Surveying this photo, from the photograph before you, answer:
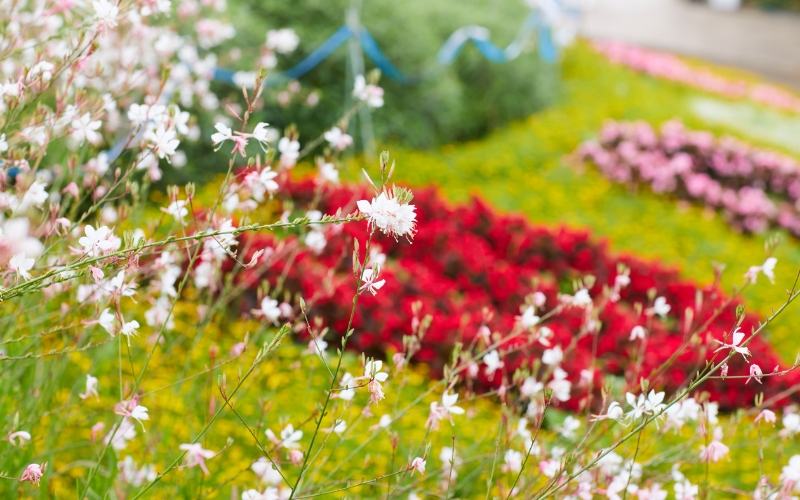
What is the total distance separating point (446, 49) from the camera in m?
8.67

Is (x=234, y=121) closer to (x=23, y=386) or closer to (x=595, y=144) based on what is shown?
(x=23, y=386)

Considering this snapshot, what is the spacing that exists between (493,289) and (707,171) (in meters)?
5.21

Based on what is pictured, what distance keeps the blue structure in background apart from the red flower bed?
4.64 feet

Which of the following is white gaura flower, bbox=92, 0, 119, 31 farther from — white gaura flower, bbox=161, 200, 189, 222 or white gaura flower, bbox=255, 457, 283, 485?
white gaura flower, bbox=255, 457, 283, 485

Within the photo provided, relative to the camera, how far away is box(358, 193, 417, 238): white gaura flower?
3.51ft

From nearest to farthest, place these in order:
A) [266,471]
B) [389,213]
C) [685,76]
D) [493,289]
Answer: [389,213] < [266,471] < [493,289] < [685,76]

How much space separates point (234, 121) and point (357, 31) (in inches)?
72.7

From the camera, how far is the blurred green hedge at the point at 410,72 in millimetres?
7039

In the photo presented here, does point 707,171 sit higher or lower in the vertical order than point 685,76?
higher

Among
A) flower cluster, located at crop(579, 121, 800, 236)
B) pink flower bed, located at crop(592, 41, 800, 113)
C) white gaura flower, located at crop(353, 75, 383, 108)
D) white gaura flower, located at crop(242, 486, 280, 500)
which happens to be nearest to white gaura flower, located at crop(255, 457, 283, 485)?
white gaura flower, located at crop(242, 486, 280, 500)

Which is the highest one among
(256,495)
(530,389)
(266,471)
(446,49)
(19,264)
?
(19,264)

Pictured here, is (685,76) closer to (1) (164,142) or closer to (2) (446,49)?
(2) (446,49)

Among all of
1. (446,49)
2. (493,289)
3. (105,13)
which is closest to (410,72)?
(446,49)

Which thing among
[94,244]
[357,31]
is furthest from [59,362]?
[357,31]
